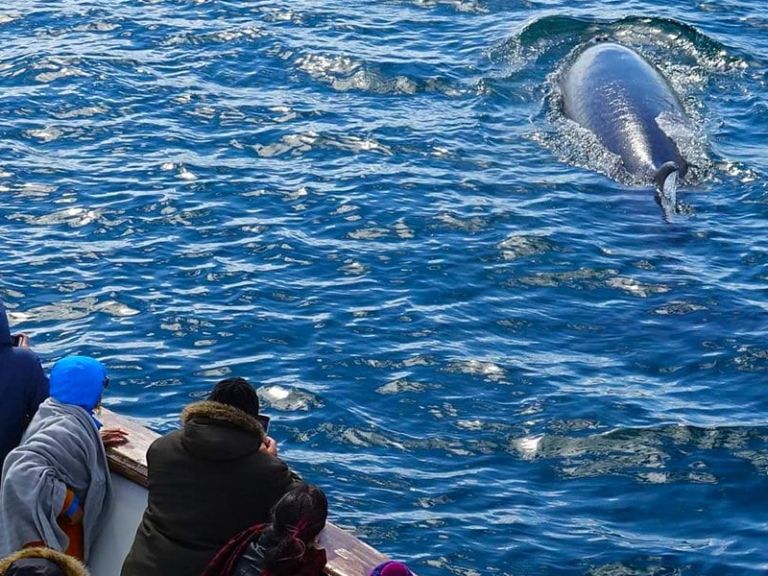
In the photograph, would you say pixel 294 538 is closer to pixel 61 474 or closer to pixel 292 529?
pixel 292 529

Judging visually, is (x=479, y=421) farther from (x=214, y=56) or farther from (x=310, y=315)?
(x=214, y=56)

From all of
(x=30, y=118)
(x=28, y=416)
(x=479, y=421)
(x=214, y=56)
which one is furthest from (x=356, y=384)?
(x=214, y=56)

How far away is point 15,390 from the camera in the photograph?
942cm

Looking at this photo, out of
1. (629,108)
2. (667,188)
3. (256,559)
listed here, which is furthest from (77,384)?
(629,108)

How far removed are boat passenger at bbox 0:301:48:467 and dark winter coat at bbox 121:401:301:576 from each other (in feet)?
5.92

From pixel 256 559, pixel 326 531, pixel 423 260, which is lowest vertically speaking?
pixel 423 260

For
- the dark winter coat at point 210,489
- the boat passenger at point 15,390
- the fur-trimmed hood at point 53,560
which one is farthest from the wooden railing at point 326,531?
the fur-trimmed hood at point 53,560

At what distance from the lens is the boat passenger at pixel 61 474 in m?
8.53

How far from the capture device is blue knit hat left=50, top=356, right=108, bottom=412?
357 inches

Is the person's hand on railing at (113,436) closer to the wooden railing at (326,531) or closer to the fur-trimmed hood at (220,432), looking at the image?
the wooden railing at (326,531)

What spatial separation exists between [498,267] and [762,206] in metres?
4.33

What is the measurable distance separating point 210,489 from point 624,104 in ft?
47.7

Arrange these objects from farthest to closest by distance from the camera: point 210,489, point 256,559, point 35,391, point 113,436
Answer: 1. point 113,436
2. point 35,391
3. point 210,489
4. point 256,559

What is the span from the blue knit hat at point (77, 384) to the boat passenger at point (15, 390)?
1.51 ft
